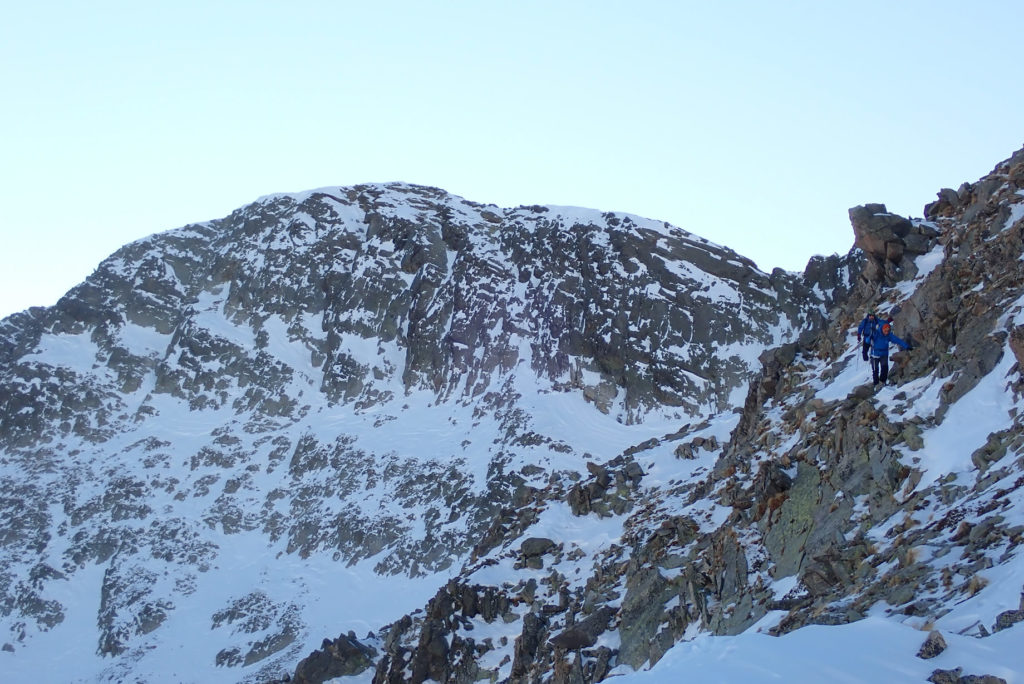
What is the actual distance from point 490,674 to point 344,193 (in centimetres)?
9301

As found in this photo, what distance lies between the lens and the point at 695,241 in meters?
93.4

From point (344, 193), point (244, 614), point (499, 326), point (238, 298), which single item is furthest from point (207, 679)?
point (344, 193)

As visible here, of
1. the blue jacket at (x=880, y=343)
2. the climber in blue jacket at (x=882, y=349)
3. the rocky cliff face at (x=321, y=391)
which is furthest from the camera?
the rocky cliff face at (x=321, y=391)

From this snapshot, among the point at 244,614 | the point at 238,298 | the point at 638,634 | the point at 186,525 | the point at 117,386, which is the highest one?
the point at 238,298

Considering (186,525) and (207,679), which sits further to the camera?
(186,525)

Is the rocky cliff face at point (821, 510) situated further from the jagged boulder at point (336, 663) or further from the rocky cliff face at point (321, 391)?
the rocky cliff face at point (321, 391)

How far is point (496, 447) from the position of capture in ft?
222

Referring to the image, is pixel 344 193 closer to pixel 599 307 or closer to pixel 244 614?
pixel 599 307

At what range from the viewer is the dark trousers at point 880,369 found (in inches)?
899

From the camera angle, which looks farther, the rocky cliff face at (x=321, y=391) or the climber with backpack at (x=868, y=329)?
the rocky cliff face at (x=321, y=391)

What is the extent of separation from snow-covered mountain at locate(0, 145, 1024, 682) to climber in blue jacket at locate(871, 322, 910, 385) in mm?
738

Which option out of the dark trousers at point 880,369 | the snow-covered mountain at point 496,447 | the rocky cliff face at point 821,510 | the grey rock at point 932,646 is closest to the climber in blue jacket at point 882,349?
the dark trousers at point 880,369

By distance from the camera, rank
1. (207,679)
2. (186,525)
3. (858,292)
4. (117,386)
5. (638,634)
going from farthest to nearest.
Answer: (117,386)
(186,525)
(207,679)
(858,292)
(638,634)

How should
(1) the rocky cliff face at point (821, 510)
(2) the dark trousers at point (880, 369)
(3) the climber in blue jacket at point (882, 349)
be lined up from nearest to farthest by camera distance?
1. (1) the rocky cliff face at point (821, 510)
2. (3) the climber in blue jacket at point (882, 349)
3. (2) the dark trousers at point (880, 369)
